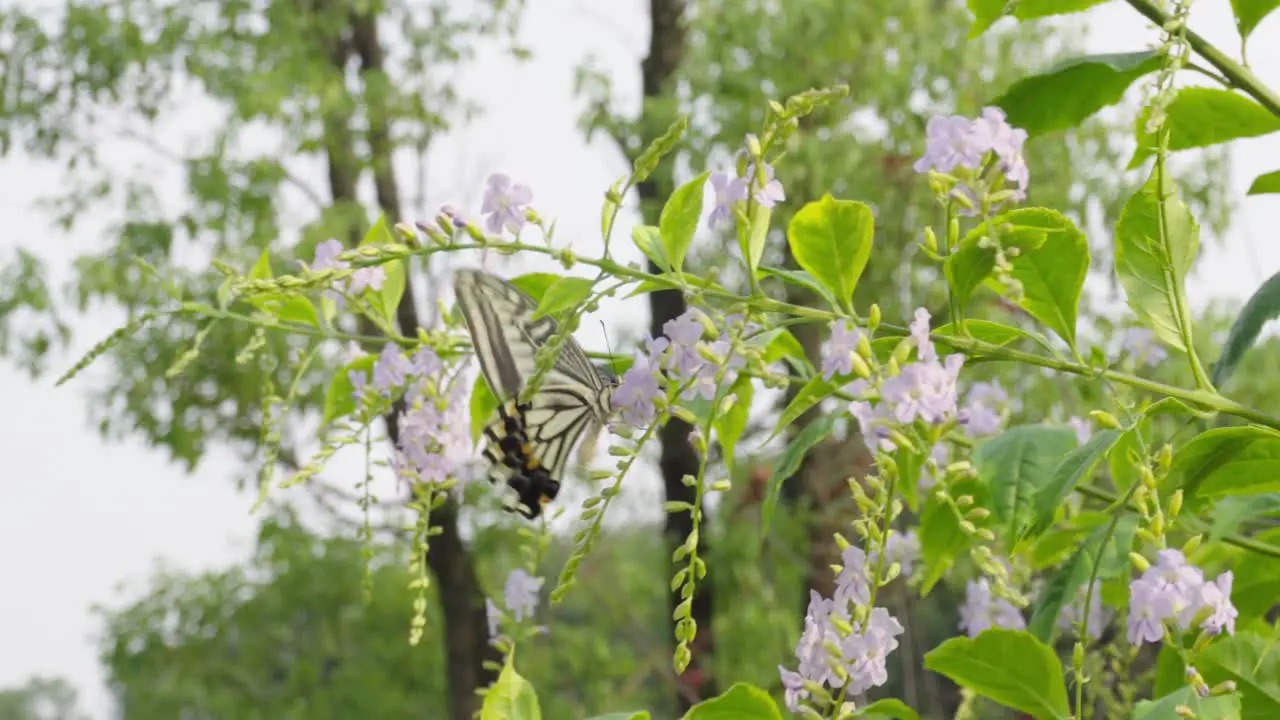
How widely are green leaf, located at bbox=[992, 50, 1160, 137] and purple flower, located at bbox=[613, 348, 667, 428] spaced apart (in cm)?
41

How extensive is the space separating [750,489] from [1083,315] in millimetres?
1771

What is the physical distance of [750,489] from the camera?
6.84m

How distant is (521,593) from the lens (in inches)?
49.9

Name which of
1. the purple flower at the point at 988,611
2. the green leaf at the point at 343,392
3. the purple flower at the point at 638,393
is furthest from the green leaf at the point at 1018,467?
the purple flower at the point at 988,611

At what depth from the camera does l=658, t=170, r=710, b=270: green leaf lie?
95cm

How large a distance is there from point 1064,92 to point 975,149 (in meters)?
0.33

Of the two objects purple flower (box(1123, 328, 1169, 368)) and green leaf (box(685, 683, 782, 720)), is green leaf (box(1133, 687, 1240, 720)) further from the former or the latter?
purple flower (box(1123, 328, 1169, 368))

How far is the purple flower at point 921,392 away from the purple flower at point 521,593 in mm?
497

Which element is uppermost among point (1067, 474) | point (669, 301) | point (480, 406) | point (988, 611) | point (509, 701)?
point (669, 301)

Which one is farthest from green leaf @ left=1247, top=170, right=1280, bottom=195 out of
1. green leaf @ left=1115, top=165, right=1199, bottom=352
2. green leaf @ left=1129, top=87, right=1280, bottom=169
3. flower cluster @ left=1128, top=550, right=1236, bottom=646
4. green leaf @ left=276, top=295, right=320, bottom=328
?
green leaf @ left=276, top=295, right=320, bottom=328

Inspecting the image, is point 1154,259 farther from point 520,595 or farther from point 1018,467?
point 520,595

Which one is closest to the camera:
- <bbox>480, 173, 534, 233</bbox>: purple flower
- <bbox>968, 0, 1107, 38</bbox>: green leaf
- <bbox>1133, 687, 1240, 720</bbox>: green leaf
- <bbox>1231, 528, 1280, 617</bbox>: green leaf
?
<bbox>1133, 687, 1240, 720</bbox>: green leaf

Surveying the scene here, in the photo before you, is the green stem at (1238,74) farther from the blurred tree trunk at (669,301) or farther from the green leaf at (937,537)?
the blurred tree trunk at (669,301)

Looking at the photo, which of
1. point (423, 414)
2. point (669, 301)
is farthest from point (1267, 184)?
point (669, 301)
